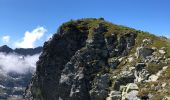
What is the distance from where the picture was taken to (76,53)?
104562 mm

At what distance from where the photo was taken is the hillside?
76438 millimetres

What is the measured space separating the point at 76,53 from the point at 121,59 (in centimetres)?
1614

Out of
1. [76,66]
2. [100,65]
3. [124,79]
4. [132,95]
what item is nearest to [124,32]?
[100,65]

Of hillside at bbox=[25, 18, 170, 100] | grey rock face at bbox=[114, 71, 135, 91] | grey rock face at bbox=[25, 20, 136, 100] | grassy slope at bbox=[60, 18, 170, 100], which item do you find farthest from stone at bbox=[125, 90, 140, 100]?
grey rock face at bbox=[25, 20, 136, 100]

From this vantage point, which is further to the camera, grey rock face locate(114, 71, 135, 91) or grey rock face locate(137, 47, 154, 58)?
grey rock face locate(137, 47, 154, 58)

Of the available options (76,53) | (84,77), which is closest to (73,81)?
(84,77)

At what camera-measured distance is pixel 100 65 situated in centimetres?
9631

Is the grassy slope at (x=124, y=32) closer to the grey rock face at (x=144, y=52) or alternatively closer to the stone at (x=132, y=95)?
the stone at (x=132, y=95)

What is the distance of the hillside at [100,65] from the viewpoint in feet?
251

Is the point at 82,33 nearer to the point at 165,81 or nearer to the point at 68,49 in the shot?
the point at 68,49

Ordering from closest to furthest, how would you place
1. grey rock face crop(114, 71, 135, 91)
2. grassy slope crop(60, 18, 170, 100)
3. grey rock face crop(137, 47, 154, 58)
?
grassy slope crop(60, 18, 170, 100) < grey rock face crop(114, 71, 135, 91) < grey rock face crop(137, 47, 154, 58)

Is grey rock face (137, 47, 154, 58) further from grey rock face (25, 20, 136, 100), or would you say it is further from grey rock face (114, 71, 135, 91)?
grey rock face (25, 20, 136, 100)

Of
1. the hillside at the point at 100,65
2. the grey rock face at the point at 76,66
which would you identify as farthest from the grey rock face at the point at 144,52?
the grey rock face at the point at 76,66

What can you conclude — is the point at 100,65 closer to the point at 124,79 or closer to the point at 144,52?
the point at 144,52
